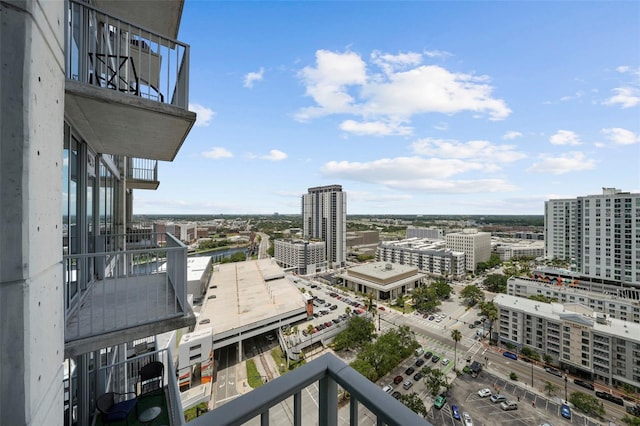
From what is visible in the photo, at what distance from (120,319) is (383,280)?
27999mm

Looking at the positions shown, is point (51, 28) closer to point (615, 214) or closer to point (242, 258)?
point (615, 214)

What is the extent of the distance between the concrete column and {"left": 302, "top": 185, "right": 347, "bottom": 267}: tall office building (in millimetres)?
38990

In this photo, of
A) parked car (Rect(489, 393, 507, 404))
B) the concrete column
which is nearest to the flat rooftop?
parked car (Rect(489, 393, 507, 404))

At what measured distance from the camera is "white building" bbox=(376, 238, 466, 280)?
35688 millimetres

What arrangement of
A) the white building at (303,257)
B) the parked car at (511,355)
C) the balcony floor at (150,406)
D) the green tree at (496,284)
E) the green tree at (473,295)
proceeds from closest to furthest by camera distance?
1. the balcony floor at (150,406)
2. the parked car at (511,355)
3. the green tree at (473,295)
4. the green tree at (496,284)
5. the white building at (303,257)

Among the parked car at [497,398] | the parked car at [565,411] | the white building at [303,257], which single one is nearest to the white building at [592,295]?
the parked car at [565,411]

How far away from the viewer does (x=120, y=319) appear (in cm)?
231

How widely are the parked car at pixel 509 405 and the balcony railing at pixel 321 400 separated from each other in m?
15.6

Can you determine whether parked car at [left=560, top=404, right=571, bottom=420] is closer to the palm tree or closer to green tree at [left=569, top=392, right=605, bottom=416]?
green tree at [left=569, top=392, right=605, bottom=416]

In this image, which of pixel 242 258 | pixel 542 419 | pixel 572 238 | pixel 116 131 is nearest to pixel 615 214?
pixel 572 238

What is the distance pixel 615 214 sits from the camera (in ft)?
79.8

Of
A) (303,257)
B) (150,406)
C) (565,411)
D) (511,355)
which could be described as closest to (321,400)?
(150,406)

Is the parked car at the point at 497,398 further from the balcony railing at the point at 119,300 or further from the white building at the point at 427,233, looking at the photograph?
the white building at the point at 427,233

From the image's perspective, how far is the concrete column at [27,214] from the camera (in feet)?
3.26
